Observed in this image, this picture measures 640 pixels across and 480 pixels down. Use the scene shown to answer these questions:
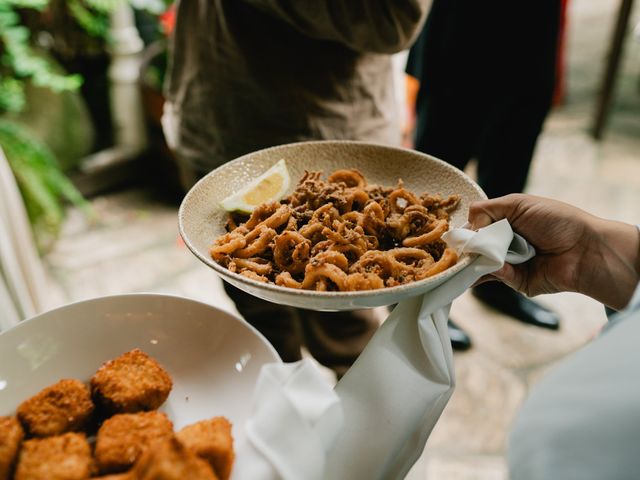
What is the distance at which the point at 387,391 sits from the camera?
110cm

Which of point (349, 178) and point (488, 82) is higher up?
point (349, 178)

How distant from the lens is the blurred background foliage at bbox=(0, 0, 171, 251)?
10.5 ft

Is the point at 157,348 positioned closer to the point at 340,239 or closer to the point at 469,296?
the point at 340,239

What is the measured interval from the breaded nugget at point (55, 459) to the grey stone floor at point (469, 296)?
63.3 inches

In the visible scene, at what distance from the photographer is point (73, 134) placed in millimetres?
3930

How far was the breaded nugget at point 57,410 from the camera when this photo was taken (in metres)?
1.01

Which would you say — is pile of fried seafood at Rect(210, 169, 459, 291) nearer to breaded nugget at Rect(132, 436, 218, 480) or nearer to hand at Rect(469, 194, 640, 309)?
hand at Rect(469, 194, 640, 309)

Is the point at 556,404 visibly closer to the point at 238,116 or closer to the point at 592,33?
the point at 238,116

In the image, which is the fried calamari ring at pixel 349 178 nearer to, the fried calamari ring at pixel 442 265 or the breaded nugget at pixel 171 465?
the fried calamari ring at pixel 442 265

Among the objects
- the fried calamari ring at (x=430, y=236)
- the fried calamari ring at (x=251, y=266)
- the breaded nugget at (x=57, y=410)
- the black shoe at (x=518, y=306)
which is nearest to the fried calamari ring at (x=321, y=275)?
the fried calamari ring at (x=251, y=266)

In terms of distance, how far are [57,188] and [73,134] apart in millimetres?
713

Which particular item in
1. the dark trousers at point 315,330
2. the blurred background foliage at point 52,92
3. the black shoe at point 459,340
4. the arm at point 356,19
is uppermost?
the arm at point 356,19

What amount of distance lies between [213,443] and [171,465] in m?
0.09

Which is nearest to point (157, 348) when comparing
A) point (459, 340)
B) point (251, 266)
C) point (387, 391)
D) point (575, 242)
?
point (251, 266)
